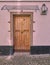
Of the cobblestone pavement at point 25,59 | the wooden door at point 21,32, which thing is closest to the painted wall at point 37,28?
the wooden door at point 21,32

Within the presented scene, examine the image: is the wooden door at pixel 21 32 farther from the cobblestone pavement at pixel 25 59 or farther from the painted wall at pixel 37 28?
the cobblestone pavement at pixel 25 59

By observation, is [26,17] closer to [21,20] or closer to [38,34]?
[21,20]

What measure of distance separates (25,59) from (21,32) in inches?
70.4

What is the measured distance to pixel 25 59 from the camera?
11.2 meters

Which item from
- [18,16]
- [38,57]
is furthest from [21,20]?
[38,57]

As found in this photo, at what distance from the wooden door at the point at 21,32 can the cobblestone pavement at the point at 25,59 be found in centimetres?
66

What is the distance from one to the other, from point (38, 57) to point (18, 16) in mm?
2388

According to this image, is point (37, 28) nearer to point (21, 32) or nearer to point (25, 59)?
point (21, 32)

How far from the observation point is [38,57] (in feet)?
38.4

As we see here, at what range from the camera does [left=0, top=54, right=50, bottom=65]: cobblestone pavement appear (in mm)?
10502

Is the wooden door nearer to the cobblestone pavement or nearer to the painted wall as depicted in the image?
the painted wall

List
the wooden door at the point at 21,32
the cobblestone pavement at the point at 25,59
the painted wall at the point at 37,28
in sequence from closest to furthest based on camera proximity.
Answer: the cobblestone pavement at the point at 25,59
the painted wall at the point at 37,28
the wooden door at the point at 21,32

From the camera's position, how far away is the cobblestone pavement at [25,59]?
34.5ft

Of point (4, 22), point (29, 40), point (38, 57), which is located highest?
point (4, 22)
